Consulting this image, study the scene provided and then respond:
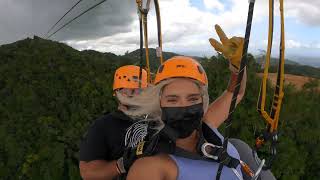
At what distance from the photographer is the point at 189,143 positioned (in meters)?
3.05

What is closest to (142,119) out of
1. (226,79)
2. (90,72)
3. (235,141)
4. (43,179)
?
(235,141)

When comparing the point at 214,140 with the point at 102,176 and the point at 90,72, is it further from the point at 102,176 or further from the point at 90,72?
the point at 90,72

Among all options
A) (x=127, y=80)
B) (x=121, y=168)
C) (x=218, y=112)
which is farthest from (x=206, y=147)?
(x=127, y=80)

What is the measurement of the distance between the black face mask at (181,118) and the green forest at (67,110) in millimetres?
5972

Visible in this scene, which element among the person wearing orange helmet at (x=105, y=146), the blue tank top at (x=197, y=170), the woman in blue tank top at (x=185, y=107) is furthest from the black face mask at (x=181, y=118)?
the person wearing orange helmet at (x=105, y=146)

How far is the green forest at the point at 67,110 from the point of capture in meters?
9.08

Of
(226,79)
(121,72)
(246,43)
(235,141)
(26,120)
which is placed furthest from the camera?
(26,120)

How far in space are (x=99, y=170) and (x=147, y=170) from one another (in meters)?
2.19

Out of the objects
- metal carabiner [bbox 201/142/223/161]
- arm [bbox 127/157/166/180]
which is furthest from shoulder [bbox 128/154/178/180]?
metal carabiner [bbox 201/142/223/161]

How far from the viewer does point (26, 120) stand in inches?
1021

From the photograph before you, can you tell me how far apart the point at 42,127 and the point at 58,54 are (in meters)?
17.6

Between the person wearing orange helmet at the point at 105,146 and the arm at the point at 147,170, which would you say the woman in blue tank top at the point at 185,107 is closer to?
the arm at the point at 147,170

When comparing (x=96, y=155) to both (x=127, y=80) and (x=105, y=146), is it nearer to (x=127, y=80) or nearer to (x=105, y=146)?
(x=105, y=146)

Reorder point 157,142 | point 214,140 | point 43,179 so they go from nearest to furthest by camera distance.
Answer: point 157,142, point 214,140, point 43,179
